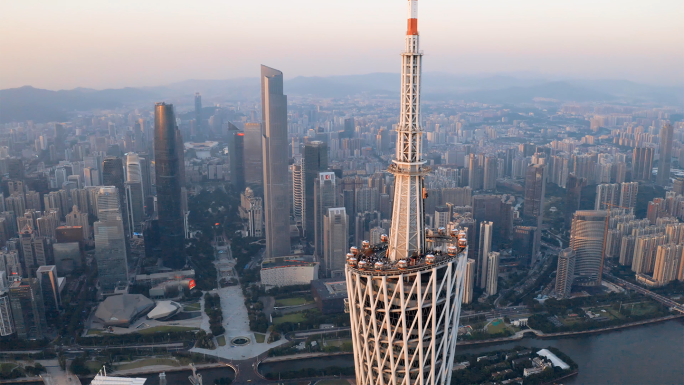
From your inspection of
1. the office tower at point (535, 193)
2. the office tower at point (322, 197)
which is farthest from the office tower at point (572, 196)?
the office tower at point (322, 197)

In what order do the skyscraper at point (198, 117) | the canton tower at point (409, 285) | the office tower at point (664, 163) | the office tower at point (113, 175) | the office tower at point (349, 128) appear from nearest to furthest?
1. the canton tower at point (409, 285)
2. the office tower at point (113, 175)
3. the office tower at point (664, 163)
4. the office tower at point (349, 128)
5. the skyscraper at point (198, 117)

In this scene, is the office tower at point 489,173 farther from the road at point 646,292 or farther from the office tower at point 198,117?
the office tower at point 198,117

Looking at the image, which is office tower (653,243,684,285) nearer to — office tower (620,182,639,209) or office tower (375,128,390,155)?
office tower (620,182,639,209)

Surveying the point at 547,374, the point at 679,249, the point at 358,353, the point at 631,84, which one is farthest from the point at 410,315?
the point at 631,84

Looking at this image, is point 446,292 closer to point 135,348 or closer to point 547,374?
point 547,374

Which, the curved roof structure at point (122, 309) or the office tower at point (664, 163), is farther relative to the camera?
the office tower at point (664, 163)

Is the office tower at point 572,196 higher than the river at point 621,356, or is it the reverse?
the office tower at point 572,196

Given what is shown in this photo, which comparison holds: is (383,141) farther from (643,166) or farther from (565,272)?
(565,272)

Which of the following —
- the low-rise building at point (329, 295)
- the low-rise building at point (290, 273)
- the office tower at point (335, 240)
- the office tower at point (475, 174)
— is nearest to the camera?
the low-rise building at point (329, 295)
